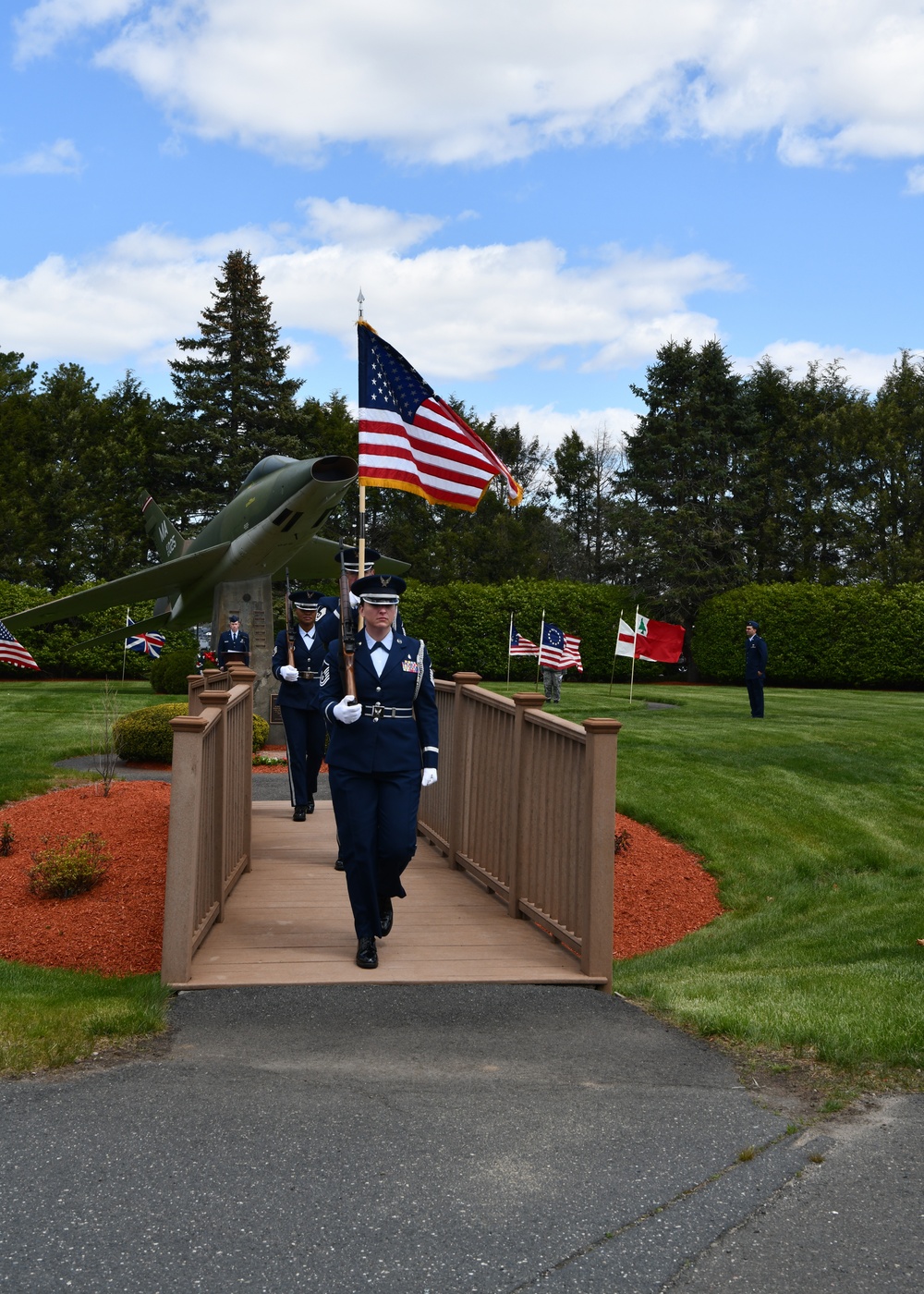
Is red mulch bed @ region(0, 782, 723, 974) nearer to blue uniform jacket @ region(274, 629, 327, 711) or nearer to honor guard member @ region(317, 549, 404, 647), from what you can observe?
blue uniform jacket @ region(274, 629, 327, 711)

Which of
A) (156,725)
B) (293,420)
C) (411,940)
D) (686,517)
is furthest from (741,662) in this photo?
(411,940)

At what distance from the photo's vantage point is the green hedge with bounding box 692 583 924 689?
35250mm

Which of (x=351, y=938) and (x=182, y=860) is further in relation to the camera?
(x=351, y=938)

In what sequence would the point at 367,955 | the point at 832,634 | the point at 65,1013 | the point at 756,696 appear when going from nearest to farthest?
1. the point at 65,1013
2. the point at 367,955
3. the point at 756,696
4. the point at 832,634

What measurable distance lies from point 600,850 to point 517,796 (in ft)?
3.95

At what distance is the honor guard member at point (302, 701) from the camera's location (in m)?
9.99

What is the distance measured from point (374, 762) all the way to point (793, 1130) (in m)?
2.93

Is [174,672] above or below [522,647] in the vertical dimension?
below

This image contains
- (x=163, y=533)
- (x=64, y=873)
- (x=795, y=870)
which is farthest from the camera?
(x=163, y=533)

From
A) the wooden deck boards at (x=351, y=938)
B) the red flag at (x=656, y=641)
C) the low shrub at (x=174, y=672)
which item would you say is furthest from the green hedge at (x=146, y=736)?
the red flag at (x=656, y=641)

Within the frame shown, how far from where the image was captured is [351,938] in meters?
6.80

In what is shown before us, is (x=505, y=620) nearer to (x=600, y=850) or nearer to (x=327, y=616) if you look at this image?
(x=327, y=616)

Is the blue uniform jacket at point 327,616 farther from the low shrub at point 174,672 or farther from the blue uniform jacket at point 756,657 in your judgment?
the low shrub at point 174,672

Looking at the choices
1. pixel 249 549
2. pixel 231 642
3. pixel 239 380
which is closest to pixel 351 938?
pixel 231 642
